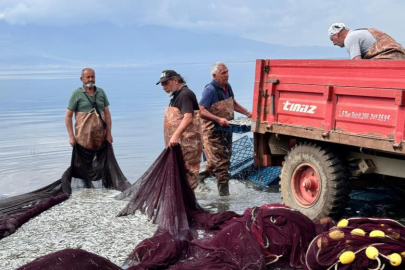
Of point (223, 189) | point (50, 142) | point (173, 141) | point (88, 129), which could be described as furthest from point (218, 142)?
point (50, 142)

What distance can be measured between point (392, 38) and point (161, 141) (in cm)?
1019

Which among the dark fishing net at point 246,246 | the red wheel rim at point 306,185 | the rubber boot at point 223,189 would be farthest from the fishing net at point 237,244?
the rubber boot at point 223,189

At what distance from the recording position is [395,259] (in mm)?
4512

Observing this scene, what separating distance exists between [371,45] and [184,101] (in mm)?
2230

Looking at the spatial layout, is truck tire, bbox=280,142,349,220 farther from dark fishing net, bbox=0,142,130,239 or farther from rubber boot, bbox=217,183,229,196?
dark fishing net, bbox=0,142,130,239

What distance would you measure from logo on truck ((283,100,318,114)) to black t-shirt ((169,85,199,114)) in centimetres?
110

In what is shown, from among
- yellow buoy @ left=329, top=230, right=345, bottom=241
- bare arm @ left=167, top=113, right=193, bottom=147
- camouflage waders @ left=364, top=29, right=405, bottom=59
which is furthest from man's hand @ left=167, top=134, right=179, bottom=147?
yellow buoy @ left=329, top=230, right=345, bottom=241

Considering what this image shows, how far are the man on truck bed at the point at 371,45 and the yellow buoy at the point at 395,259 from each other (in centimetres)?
258

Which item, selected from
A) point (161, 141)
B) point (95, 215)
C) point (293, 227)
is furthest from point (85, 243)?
point (161, 141)

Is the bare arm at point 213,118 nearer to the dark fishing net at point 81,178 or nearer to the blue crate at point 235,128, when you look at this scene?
the blue crate at point 235,128

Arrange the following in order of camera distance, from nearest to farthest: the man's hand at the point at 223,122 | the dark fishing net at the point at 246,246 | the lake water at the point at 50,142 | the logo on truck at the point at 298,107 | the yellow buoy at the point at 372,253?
the yellow buoy at the point at 372,253, the dark fishing net at the point at 246,246, the logo on truck at the point at 298,107, the man's hand at the point at 223,122, the lake water at the point at 50,142

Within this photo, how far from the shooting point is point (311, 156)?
6.76m

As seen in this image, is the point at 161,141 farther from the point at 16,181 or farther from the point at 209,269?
the point at 209,269

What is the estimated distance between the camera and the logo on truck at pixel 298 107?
666 cm
